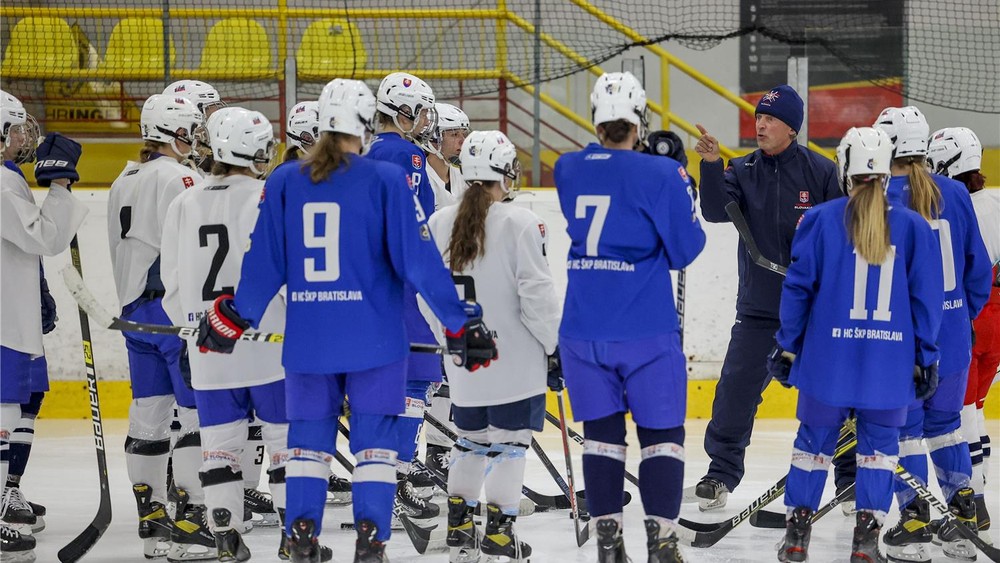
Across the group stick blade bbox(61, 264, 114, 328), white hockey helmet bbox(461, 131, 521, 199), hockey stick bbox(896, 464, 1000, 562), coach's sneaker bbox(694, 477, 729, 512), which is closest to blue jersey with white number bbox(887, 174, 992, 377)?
hockey stick bbox(896, 464, 1000, 562)

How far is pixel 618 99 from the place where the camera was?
3.15 m

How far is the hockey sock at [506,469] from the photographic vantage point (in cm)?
343

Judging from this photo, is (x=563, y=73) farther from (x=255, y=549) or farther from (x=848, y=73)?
(x=255, y=549)

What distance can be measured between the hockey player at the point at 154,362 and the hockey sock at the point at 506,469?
90 centimetres

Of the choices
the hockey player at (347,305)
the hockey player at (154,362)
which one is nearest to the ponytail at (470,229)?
the hockey player at (347,305)

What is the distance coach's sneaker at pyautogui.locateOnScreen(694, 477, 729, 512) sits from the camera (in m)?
4.36

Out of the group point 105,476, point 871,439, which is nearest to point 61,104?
point 105,476

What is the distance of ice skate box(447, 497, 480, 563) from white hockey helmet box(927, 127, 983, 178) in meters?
1.91

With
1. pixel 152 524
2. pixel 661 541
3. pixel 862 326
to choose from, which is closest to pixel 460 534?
pixel 661 541

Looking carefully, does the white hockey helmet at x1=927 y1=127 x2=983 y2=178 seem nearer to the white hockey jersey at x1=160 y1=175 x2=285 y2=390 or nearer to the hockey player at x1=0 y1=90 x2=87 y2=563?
the white hockey jersey at x1=160 y1=175 x2=285 y2=390

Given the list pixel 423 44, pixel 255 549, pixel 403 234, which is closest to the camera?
pixel 403 234

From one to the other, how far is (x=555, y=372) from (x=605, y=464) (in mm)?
426

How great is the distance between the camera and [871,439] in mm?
3326

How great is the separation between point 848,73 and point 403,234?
519cm
